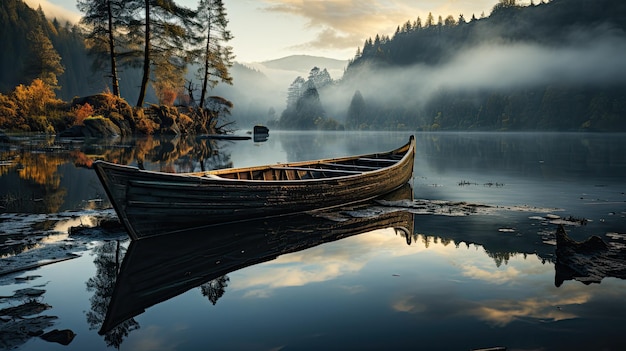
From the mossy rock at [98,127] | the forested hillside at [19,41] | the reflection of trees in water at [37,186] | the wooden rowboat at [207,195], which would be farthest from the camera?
the forested hillside at [19,41]

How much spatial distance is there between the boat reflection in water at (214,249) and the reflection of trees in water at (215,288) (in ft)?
0.45

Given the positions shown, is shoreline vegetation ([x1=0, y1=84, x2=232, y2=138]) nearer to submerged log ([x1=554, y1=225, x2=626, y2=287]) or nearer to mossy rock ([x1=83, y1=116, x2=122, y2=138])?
mossy rock ([x1=83, y1=116, x2=122, y2=138])

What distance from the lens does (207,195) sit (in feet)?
36.6

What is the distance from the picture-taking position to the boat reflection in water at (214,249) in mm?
7266

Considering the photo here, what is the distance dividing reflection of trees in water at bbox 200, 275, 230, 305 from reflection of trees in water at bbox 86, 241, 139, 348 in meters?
1.31

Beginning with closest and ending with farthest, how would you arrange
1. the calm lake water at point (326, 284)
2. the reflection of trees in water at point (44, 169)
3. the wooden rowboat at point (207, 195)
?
the calm lake water at point (326, 284) < the wooden rowboat at point (207, 195) < the reflection of trees in water at point (44, 169)

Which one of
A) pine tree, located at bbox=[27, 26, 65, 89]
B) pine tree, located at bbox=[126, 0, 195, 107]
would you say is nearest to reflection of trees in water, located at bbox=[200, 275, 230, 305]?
pine tree, located at bbox=[126, 0, 195, 107]

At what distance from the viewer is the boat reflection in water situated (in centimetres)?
727

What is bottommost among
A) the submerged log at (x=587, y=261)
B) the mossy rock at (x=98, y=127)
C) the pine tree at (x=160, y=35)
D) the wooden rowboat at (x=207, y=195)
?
the submerged log at (x=587, y=261)

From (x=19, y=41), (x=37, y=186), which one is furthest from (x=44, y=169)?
(x=19, y=41)

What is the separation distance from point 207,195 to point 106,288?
4.08 m

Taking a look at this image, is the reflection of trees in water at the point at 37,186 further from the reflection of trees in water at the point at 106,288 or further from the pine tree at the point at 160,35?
the pine tree at the point at 160,35

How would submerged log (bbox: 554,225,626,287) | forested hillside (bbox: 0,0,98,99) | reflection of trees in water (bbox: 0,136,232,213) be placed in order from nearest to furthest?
submerged log (bbox: 554,225,626,287) < reflection of trees in water (bbox: 0,136,232,213) < forested hillside (bbox: 0,0,98,99)

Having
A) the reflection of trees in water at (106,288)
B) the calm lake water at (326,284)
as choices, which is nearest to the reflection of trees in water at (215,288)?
the calm lake water at (326,284)
